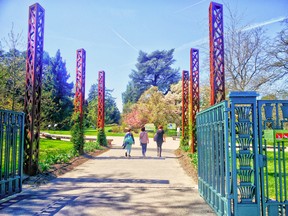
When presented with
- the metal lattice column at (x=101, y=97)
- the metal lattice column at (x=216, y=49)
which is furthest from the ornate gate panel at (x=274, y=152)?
the metal lattice column at (x=101, y=97)

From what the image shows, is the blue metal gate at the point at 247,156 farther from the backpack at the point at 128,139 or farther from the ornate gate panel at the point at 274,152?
the backpack at the point at 128,139

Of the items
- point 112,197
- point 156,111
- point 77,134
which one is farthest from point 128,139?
point 156,111

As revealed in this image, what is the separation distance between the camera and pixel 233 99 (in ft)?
14.3

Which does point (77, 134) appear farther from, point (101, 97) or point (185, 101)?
point (185, 101)

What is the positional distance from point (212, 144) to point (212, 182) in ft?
2.49

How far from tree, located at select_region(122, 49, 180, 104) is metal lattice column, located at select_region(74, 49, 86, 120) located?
132ft

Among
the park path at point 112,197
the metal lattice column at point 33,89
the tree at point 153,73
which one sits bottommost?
the park path at point 112,197

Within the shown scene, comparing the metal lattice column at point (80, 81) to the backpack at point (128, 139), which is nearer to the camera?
the backpack at point (128, 139)

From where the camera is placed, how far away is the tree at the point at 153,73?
5550 centimetres

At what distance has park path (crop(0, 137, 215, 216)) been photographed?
5114 millimetres

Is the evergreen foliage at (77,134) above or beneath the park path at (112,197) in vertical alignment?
above

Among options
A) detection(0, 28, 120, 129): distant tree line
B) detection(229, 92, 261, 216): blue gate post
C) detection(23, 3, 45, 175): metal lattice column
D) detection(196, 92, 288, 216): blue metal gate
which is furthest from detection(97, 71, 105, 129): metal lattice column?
detection(229, 92, 261, 216): blue gate post

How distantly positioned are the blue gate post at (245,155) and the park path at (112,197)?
3.21 ft

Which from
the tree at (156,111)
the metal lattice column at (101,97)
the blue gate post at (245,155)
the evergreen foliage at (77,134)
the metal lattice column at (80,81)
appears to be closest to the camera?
the blue gate post at (245,155)
